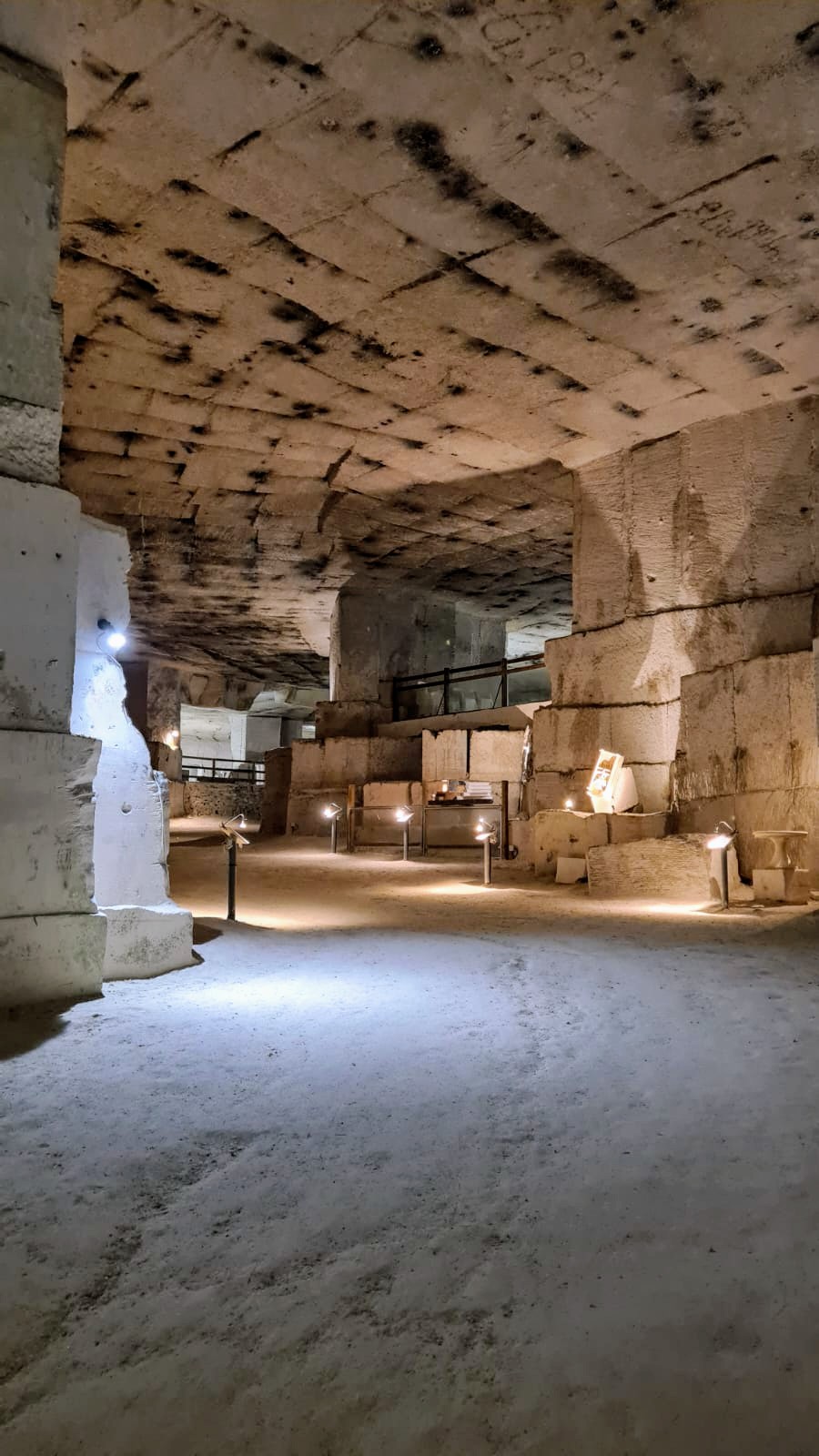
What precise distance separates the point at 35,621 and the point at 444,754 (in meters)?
10.7

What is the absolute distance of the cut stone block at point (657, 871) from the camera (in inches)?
315

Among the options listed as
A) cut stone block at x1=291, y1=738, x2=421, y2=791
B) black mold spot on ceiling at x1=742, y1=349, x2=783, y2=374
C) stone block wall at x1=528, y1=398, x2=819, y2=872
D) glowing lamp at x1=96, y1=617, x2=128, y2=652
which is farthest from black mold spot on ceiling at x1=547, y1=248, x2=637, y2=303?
cut stone block at x1=291, y1=738, x2=421, y2=791

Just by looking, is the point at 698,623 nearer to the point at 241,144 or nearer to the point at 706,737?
the point at 706,737

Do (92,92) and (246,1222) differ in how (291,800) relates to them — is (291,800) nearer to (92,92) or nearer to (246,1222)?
(92,92)

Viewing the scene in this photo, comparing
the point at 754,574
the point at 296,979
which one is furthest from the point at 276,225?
the point at 754,574

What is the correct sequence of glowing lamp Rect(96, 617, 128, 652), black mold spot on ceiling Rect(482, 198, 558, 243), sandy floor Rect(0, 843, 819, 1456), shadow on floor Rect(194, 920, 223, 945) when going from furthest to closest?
black mold spot on ceiling Rect(482, 198, 558, 243)
shadow on floor Rect(194, 920, 223, 945)
glowing lamp Rect(96, 617, 128, 652)
sandy floor Rect(0, 843, 819, 1456)

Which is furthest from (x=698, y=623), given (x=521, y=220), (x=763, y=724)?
(x=521, y=220)

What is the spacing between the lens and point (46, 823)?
3.95 metres

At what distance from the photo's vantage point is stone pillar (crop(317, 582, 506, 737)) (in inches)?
637

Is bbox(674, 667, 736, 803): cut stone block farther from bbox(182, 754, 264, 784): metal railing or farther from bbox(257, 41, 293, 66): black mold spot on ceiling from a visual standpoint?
bbox(182, 754, 264, 784): metal railing

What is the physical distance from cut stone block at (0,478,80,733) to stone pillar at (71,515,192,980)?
0.67 m

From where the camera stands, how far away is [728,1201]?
6.90ft

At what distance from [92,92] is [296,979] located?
16.8 ft

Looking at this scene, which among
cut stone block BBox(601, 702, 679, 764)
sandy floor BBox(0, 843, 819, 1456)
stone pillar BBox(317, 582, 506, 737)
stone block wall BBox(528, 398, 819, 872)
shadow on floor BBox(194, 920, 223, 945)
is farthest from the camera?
stone pillar BBox(317, 582, 506, 737)
